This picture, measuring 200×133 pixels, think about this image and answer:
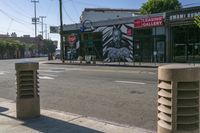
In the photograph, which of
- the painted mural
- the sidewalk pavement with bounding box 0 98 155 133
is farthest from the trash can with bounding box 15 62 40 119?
the painted mural

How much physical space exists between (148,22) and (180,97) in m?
32.7

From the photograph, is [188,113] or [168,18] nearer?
[188,113]

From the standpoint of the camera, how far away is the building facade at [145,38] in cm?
3344

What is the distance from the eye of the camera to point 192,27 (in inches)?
1297

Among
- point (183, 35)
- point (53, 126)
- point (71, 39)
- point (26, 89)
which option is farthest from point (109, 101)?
point (71, 39)

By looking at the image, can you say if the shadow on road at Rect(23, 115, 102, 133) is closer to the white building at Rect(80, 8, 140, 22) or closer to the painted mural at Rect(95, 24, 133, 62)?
the painted mural at Rect(95, 24, 133, 62)

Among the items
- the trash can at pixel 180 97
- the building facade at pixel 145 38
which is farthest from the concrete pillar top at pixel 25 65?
the building facade at pixel 145 38

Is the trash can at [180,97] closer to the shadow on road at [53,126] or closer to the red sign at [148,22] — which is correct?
the shadow on road at [53,126]

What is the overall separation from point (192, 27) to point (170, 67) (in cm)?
2970

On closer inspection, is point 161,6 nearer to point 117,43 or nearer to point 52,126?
point 117,43

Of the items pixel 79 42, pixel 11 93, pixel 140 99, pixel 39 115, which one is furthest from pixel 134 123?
pixel 79 42

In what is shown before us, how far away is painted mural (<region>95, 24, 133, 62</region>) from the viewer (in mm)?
39812

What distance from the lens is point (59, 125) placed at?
7238 mm

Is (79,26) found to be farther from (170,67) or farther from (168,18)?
(170,67)
